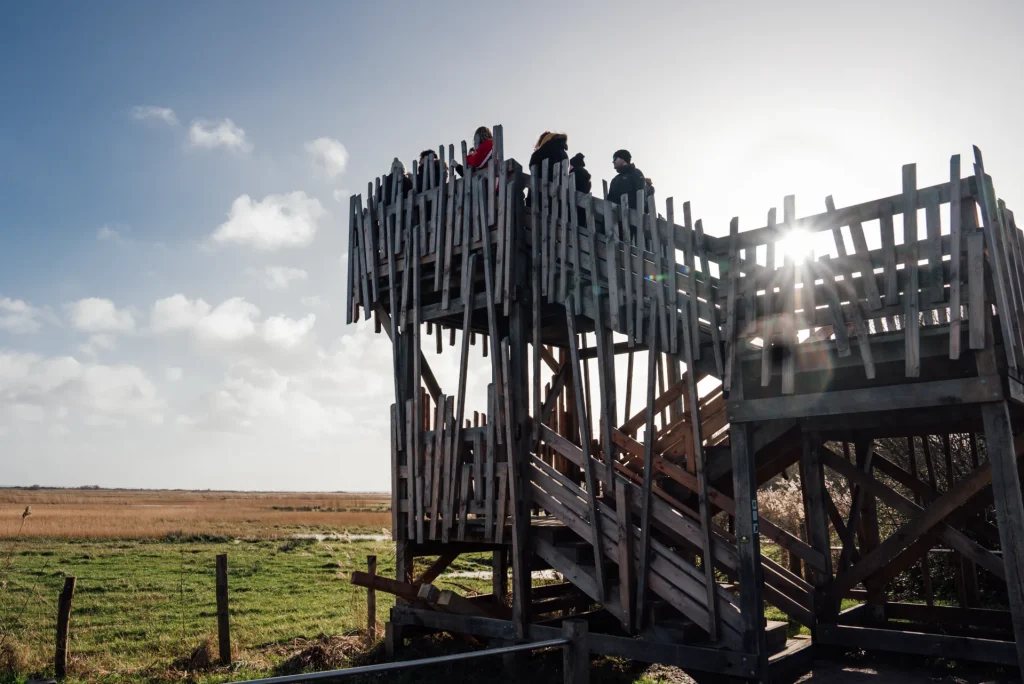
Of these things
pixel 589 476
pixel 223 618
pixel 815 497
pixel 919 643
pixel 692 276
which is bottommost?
pixel 223 618

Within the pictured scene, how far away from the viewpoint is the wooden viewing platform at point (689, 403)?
7.75 meters

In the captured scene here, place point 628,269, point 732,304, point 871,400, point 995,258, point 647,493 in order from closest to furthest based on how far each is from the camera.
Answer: point 995,258 < point 871,400 < point 732,304 < point 647,493 < point 628,269

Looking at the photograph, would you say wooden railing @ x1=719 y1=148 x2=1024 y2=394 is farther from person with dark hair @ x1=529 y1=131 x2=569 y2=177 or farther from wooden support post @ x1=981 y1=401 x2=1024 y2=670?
person with dark hair @ x1=529 y1=131 x2=569 y2=177

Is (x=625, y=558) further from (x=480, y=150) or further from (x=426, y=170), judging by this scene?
(x=426, y=170)

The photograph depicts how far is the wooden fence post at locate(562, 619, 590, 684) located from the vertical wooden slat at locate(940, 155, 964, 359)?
433cm

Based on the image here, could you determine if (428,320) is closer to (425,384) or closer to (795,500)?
(425,384)

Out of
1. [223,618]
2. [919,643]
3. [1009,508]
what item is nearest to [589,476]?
[1009,508]

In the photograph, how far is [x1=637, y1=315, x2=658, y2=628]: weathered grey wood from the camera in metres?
9.29

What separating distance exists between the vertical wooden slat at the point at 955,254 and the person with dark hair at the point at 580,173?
4.94 metres

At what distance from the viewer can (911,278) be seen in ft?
24.9

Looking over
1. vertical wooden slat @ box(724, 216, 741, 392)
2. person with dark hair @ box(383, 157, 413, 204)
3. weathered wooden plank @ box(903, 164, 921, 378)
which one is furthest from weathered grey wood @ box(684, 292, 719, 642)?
person with dark hair @ box(383, 157, 413, 204)

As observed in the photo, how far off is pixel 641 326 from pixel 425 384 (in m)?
4.41

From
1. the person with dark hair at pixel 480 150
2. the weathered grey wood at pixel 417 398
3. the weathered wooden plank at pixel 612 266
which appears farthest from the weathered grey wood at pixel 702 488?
the weathered grey wood at pixel 417 398

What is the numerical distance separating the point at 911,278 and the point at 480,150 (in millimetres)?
6516
